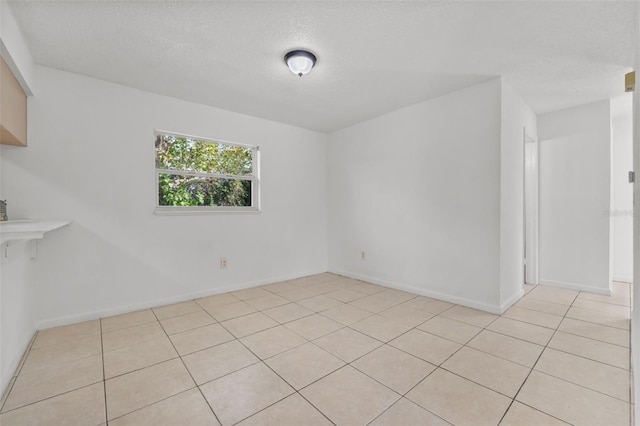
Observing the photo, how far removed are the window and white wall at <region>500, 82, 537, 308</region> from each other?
3.02 metres

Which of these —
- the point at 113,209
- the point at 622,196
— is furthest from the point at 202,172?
the point at 622,196

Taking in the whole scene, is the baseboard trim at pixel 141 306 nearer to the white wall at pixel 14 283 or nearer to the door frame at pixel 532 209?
the white wall at pixel 14 283

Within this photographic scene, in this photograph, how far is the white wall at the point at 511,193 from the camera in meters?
2.82

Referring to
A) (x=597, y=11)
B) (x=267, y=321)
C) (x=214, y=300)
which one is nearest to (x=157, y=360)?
(x=267, y=321)

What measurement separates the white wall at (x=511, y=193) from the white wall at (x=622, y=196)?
1767 mm

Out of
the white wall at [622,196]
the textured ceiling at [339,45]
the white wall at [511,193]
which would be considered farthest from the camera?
the white wall at [622,196]

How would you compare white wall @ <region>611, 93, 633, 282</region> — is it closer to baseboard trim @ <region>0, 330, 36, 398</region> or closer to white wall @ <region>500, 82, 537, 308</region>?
white wall @ <region>500, 82, 537, 308</region>

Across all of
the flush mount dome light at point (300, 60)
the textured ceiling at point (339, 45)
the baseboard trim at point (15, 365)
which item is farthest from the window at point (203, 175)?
the flush mount dome light at point (300, 60)

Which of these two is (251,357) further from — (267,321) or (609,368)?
(609,368)

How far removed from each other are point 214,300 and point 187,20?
276 cm

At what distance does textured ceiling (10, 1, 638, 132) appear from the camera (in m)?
1.82

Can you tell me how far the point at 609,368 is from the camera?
1840 mm

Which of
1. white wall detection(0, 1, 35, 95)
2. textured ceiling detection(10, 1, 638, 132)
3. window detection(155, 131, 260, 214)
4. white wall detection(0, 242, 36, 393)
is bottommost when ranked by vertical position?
white wall detection(0, 242, 36, 393)

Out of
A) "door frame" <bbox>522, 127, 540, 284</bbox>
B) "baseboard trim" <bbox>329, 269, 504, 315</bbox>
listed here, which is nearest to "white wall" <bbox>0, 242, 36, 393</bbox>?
"baseboard trim" <bbox>329, 269, 504, 315</bbox>
